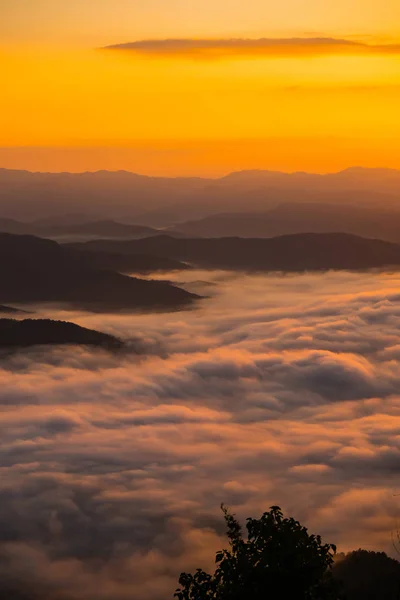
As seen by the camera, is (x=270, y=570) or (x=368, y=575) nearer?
(x=270, y=570)

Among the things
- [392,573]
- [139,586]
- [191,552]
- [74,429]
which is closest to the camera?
[392,573]

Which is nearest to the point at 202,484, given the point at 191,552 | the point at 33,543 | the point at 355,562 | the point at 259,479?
the point at 259,479

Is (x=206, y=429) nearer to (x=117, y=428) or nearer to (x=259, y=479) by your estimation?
(x=117, y=428)

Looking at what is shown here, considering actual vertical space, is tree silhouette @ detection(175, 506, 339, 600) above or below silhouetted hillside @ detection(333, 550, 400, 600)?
below

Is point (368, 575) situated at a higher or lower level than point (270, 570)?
higher

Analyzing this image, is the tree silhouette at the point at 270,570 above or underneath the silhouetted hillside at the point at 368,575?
underneath

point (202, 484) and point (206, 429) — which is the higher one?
point (206, 429)

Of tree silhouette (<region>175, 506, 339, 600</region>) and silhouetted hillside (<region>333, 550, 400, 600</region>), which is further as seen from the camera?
silhouetted hillside (<region>333, 550, 400, 600</region>)

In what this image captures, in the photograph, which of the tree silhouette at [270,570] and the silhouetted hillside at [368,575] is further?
the silhouetted hillside at [368,575]
